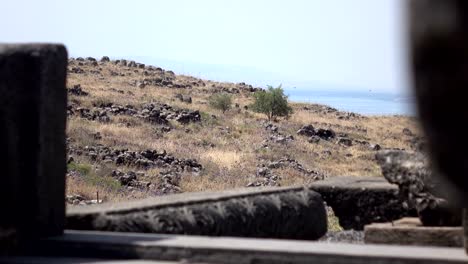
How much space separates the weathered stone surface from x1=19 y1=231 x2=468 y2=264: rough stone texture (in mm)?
392

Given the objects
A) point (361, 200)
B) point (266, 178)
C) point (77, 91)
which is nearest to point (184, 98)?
point (77, 91)

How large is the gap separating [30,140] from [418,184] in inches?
115

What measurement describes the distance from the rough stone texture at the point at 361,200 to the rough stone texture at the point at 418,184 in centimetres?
151

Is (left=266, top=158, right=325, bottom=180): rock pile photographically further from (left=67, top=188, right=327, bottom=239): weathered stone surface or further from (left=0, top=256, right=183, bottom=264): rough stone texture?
(left=0, top=256, right=183, bottom=264): rough stone texture

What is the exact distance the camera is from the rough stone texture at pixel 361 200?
8.58 m

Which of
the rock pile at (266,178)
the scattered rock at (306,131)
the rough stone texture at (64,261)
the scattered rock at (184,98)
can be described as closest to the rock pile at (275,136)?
the scattered rock at (306,131)

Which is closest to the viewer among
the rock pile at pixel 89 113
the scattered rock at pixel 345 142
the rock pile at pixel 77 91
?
the rock pile at pixel 89 113

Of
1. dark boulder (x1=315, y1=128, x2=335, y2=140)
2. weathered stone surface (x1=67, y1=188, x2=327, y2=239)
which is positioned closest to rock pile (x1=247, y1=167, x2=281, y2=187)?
dark boulder (x1=315, y1=128, x2=335, y2=140)

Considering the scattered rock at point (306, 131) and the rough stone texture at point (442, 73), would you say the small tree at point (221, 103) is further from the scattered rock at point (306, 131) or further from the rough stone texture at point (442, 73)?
the rough stone texture at point (442, 73)

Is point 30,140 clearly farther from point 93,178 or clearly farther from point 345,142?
point 345,142

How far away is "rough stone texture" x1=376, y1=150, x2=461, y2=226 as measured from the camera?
6.76 metres

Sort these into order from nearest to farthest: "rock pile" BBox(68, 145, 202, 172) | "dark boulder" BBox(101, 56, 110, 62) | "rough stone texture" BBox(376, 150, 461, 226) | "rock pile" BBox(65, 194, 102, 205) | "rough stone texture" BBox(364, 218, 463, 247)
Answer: "rough stone texture" BBox(364, 218, 463, 247), "rough stone texture" BBox(376, 150, 461, 226), "rock pile" BBox(65, 194, 102, 205), "rock pile" BBox(68, 145, 202, 172), "dark boulder" BBox(101, 56, 110, 62)

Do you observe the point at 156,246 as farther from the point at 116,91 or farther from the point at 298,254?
the point at 116,91

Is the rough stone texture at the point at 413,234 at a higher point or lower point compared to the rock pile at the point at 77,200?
higher
